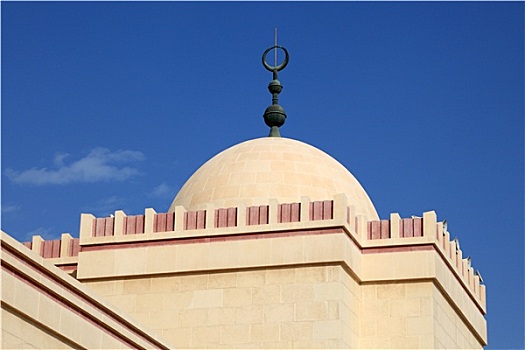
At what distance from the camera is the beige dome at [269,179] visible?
1083 inches

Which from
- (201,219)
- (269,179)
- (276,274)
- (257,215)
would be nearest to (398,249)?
(276,274)

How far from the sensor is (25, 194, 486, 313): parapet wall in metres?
25.4

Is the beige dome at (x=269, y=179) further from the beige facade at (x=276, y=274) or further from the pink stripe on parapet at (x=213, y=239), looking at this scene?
the pink stripe on parapet at (x=213, y=239)

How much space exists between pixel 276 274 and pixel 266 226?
3.62 feet

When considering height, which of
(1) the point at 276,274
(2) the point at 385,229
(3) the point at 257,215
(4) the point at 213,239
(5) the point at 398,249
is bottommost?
(1) the point at 276,274

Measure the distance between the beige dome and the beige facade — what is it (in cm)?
56

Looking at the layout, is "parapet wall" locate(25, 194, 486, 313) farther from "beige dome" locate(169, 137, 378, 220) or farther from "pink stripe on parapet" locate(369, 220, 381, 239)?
"beige dome" locate(169, 137, 378, 220)

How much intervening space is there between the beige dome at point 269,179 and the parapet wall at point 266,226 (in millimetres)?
1384

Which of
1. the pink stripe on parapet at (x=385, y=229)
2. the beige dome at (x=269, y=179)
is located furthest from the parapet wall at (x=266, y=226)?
the beige dome at (x=269, y=179)

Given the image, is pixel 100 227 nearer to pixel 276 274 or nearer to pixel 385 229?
pixel 276 274

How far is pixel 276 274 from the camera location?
25.2 metres

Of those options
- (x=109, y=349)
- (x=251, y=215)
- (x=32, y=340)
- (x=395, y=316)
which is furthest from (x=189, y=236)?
(x=32, y=340)

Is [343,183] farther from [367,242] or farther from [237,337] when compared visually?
[237,337]

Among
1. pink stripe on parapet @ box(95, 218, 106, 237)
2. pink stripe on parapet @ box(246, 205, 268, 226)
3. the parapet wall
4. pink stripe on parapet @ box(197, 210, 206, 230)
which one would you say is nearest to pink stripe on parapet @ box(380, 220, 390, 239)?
the parapet wall
